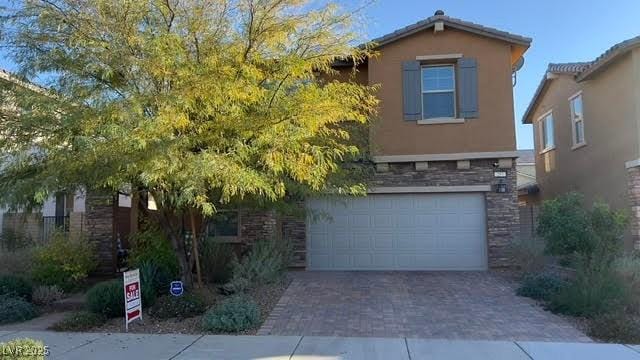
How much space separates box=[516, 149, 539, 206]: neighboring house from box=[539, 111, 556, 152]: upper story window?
120cm

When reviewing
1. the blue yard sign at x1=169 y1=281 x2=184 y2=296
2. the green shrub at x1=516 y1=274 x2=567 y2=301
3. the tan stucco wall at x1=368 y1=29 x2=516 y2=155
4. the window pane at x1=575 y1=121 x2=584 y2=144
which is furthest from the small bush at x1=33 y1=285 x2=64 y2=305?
the window pane at x1=575 y1=121 x2=584 y2=144

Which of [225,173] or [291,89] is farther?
[291,89]

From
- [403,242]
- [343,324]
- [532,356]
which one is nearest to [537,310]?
[532,356]

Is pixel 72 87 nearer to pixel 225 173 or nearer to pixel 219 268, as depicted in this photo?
pixel 225 173

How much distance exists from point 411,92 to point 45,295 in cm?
1016

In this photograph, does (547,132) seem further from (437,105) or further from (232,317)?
(232,317)

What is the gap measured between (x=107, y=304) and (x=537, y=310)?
7.79m

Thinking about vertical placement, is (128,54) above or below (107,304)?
above

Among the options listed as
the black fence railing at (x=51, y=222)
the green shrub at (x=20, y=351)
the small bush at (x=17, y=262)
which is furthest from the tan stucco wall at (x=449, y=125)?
the green shrub at (x=20, y=351)

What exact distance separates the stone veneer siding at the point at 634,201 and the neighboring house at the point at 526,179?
9.89ft

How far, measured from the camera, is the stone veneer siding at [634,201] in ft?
44.2

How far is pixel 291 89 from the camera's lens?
9422 millimetres

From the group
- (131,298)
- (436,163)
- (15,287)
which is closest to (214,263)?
(131,298)

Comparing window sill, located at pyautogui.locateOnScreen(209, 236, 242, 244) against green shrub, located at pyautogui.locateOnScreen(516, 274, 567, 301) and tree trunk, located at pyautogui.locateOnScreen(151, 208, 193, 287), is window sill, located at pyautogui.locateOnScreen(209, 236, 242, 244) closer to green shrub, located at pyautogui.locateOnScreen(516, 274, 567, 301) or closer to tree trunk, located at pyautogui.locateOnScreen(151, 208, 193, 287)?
tree trunk, located at pyautogui.locateOnScreen(151, 208, 193, 287)
